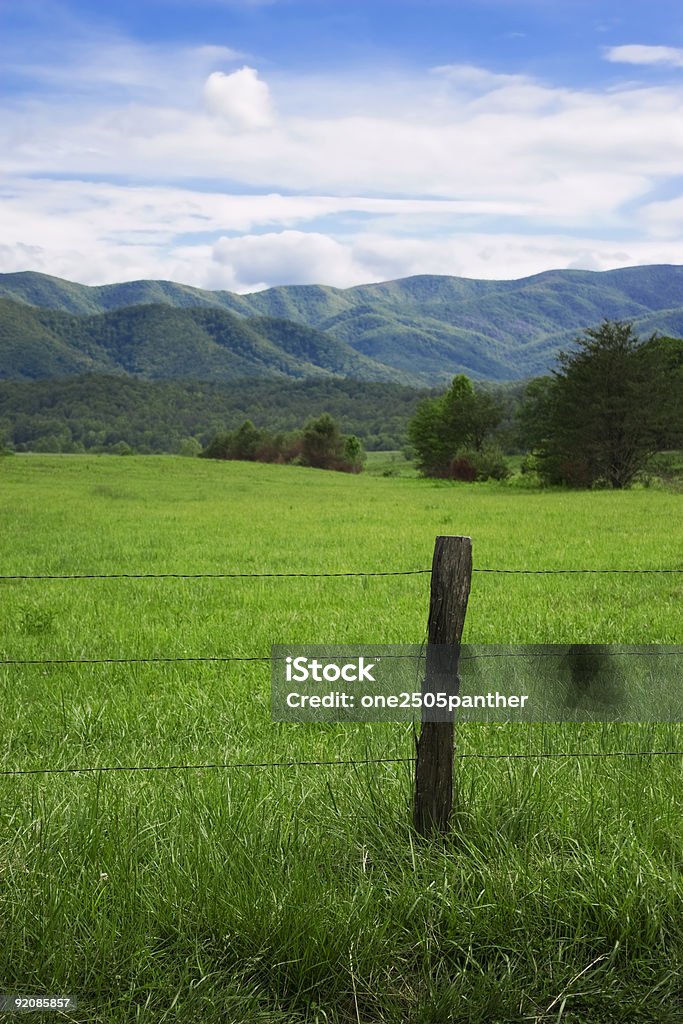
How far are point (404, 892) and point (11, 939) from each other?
182 cm

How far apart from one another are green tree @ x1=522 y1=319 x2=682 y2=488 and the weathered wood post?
49754 millimetres

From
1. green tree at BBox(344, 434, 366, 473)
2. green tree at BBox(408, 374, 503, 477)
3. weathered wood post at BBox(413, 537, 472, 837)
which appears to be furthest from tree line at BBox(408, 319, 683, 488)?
green tree at BBox(344, 434, 366, 473)

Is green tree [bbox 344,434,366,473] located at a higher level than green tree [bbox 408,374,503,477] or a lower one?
lower

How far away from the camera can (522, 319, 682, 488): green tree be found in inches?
2030

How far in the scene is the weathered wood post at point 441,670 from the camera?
4.32 m

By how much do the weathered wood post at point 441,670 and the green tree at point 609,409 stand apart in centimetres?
4975

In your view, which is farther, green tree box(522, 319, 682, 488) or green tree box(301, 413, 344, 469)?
green tree box(301, 413, 344, 469)

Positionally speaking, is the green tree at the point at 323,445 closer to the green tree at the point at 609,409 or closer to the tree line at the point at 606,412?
the tree line at the point at 606,412

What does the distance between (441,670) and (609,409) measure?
5020 centimetres

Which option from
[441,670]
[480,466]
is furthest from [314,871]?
[480,466]

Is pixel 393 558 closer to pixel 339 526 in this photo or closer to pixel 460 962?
pixel 339 526

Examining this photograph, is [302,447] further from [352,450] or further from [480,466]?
[480,466]

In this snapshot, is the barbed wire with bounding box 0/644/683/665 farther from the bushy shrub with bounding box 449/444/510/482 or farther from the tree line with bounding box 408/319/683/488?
the bushy shrub with bounding box 449/444/510/482

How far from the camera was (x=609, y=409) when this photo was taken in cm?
5141
